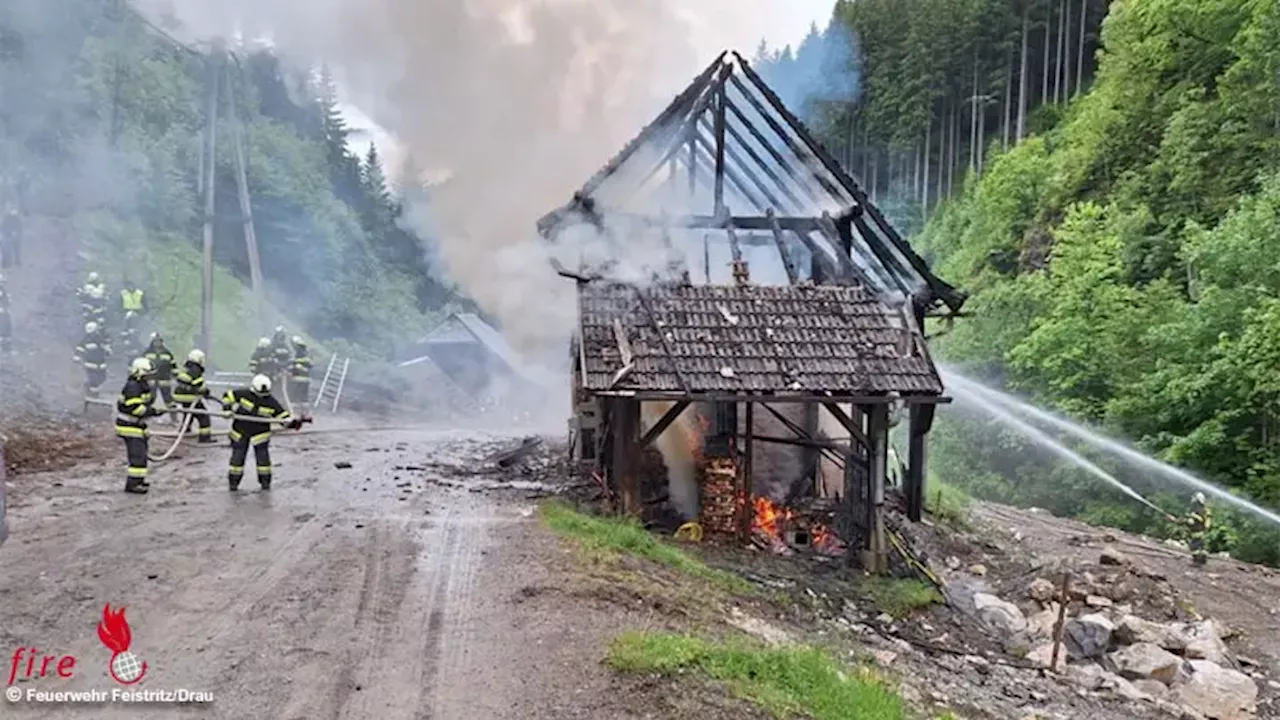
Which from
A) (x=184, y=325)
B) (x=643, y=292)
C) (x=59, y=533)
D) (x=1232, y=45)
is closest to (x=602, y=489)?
(x=643, y=292)

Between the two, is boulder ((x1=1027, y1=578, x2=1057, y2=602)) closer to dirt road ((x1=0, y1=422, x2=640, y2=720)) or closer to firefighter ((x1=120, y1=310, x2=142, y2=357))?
dirt road ((x1=0, y1=422, x2=640, y2=720))

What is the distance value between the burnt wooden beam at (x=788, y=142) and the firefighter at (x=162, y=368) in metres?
11.1

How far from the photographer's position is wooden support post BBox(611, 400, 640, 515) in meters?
12.2

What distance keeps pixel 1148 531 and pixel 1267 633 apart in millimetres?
7861

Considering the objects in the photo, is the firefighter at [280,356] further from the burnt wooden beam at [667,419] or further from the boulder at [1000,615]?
the boulder at [1000,615]

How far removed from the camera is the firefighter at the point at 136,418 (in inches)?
437

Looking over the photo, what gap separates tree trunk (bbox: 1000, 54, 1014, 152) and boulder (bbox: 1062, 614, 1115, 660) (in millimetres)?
36564

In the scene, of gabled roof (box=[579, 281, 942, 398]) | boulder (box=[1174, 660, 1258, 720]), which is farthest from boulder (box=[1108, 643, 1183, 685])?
gabled roof (box=[579, 281, 942, 398])

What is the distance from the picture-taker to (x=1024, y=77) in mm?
42594

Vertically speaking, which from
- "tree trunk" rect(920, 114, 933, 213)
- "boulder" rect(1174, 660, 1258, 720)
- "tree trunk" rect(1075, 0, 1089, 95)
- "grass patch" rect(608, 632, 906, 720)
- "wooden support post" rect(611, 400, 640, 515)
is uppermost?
"tree trunk" rect(1075, 0, 1089, 95)

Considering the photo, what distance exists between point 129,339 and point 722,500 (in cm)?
1628

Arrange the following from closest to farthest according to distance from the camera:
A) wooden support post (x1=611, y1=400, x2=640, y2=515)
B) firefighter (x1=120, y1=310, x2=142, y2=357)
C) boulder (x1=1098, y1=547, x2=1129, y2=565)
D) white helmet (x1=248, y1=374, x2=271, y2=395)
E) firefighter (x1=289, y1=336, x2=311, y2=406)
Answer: white helmet (x1=248, y1=374, x2=271, y2=395), wooden support post (x1=611, y1=400, x2=640, y2=515), boulder (x1=1098, y1=547, x2=1129, y2=565), firefighter (x1=289, y1=336, x2=311, y2=406), firefighter (x1=120, y1=310, x2=142, y2=357)

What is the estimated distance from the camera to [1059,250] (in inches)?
1023

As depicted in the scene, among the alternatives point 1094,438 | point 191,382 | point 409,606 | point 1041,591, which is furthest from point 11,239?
point 1094,438
